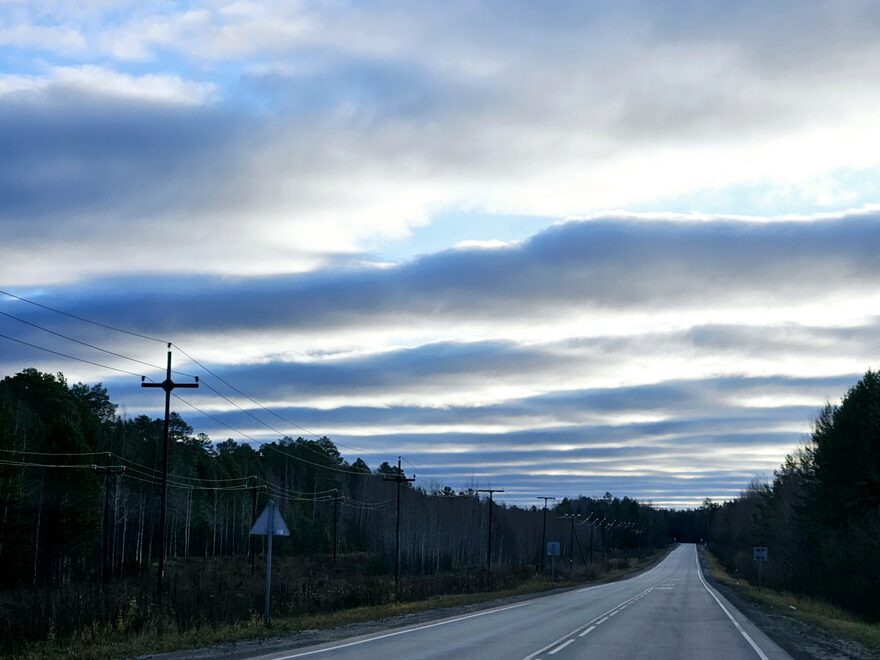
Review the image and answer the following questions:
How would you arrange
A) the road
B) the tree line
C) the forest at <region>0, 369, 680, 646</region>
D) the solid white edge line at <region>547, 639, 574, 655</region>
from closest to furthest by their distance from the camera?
the road, the solid white edge line at <region>547, 639, 574, 655</region>, the forest at <region>0, 369, 680, 646</region>, the tree line

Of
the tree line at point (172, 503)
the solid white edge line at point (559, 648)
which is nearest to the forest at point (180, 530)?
the tree line at point (172, 503)

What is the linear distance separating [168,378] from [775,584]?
61.9 metres

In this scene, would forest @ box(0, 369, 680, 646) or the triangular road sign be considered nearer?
the triangular road sign

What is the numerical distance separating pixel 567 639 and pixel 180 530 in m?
91.0

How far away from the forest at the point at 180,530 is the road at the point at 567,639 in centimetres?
577

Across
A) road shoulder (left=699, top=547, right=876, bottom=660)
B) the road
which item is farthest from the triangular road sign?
road shoulder (left=699, top=547, right=876, bottom=660)

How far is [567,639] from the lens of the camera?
24219mm

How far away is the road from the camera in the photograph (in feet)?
66.2

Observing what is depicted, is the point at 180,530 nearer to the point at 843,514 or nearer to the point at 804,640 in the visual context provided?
the point at 843,514

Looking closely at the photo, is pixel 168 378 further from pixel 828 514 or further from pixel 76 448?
pixel 828 514

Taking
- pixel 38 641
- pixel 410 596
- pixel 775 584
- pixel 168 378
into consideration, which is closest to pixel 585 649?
pixel 38 641

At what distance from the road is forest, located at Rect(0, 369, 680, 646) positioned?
5.77 metres

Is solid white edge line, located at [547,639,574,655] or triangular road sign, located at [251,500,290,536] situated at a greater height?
triangular road sign, located at [251,500,290,536]

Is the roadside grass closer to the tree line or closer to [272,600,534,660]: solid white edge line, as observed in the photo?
[272,600,534,660]: solid white edge line
